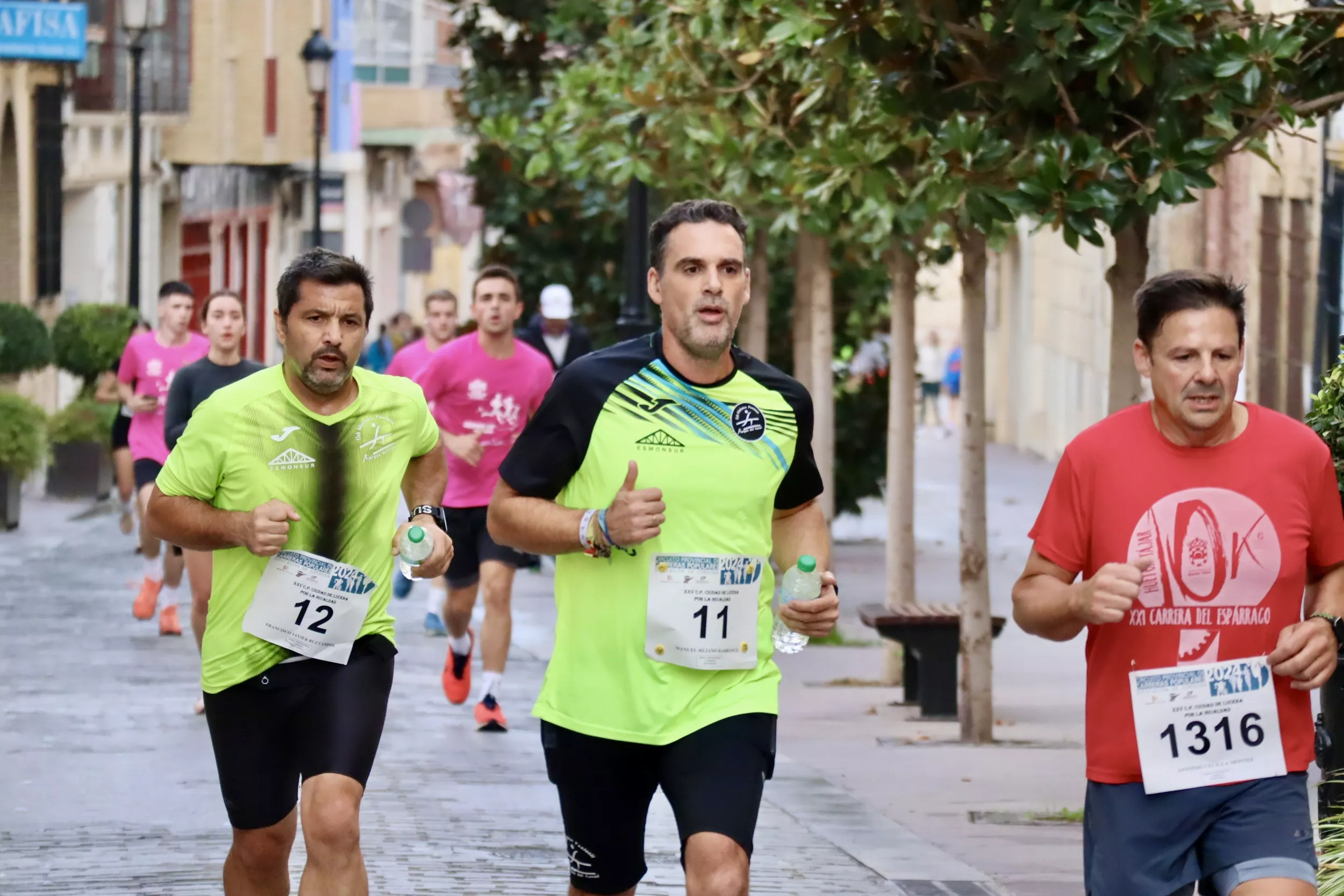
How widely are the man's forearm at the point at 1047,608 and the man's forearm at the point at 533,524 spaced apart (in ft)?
3.20

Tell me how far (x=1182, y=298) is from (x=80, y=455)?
20.7 m

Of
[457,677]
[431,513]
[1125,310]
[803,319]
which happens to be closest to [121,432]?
[803,319]

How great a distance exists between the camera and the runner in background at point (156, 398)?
13.8 metres

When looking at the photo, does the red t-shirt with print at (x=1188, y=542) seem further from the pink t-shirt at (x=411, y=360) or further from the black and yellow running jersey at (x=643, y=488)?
the pink t-shirt at (x=411, y=360)

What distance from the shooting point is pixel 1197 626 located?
5000 millimetres

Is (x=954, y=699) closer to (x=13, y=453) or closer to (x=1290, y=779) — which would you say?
(x=1290, y=779)

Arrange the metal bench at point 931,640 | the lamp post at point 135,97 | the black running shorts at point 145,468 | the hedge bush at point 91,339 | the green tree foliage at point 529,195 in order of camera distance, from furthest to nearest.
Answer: the lamp post at point 135,97, the hedge bush at point 91,339, the green tree foliage at point 529,195, the black running shorts at point 145,468, the metal bench at point 931,640

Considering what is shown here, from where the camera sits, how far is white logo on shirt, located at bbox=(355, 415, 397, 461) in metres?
6.32

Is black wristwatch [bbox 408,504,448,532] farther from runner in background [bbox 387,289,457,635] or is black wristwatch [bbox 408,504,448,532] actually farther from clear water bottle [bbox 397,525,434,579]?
runner in background [bbox 387,289,457,635]

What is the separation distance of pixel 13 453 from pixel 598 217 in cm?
542

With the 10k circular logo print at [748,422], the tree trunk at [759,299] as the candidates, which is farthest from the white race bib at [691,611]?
the tree trunk at [759,299]

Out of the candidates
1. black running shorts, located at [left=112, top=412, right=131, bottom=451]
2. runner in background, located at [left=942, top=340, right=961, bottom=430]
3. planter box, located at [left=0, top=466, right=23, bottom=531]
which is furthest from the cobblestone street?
runner in background, located at [left=942, top=340, right=961, bottom=430]

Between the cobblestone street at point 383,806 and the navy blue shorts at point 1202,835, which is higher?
the navy blue shorts at point 1202,835

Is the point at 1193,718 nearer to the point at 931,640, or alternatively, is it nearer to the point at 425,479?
the point at 425,479
